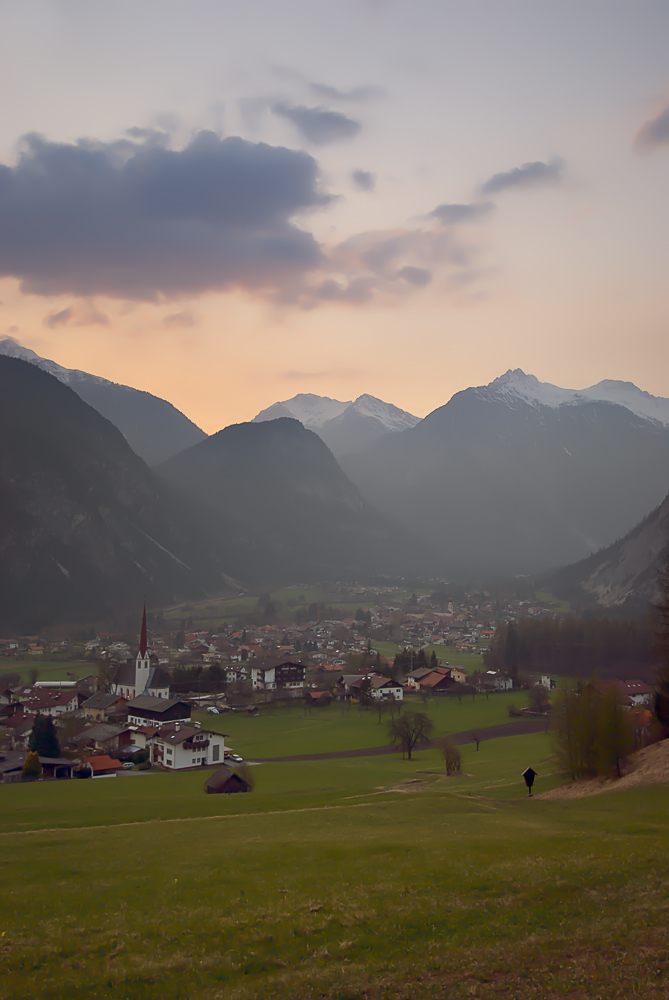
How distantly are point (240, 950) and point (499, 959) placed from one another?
478 centimetres

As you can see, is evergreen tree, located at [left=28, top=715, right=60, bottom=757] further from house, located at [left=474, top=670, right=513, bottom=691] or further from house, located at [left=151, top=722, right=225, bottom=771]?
house, located at [left=474, top=670, right=513, bottom=691]

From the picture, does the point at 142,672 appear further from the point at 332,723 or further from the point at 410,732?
the point at 410,732

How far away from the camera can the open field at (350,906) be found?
11.2 metres

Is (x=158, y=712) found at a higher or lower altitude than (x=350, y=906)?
lower

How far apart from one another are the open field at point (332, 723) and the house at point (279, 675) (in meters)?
10.6

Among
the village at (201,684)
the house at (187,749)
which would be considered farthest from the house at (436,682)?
the house at (187,749)

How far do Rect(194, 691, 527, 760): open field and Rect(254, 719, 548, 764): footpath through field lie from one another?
51.2 inches

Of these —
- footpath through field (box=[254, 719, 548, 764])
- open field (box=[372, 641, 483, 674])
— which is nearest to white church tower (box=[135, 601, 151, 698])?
footpath through field (box=[254, 719, 548, 764])

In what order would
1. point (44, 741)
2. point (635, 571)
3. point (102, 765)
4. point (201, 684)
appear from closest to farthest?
point (102, 765)
point (44, 741)
point (201, 684)
point (635, 571)

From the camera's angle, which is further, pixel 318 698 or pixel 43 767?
pixel 318 698

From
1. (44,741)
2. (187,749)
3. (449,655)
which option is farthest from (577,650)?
(44,741)

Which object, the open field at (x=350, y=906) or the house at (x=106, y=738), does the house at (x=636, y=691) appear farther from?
the open field at (x=350, y=906)

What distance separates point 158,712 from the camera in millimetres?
69875

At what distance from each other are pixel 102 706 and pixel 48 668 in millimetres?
38510
